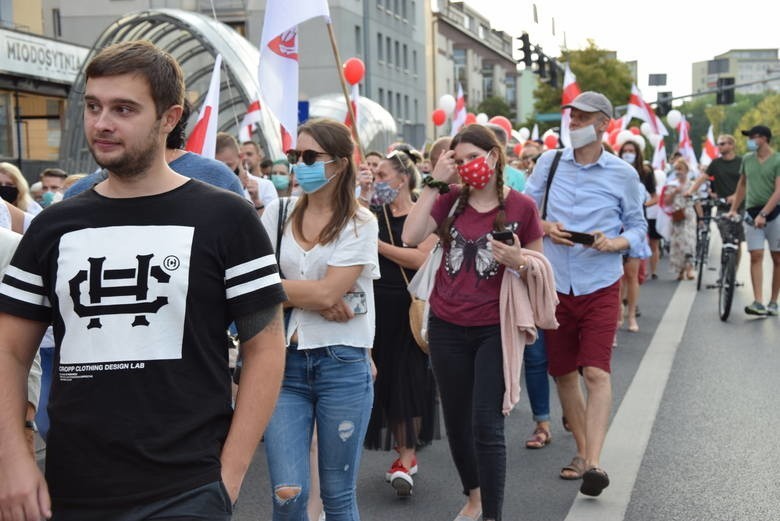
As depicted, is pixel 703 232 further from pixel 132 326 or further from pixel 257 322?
pixel 132 326

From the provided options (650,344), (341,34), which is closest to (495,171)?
(650,344)

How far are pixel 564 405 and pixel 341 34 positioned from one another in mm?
51506

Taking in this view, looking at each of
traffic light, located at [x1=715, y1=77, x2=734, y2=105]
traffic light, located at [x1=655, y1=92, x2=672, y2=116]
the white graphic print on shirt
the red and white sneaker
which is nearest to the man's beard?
the white graphic print on shirt

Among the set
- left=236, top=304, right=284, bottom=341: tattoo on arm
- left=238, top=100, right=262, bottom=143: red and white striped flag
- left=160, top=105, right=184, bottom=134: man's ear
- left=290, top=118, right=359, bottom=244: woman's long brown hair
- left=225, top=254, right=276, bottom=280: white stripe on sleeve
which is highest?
left=238, top=100, right=262, bottom=143: red and white striped flag

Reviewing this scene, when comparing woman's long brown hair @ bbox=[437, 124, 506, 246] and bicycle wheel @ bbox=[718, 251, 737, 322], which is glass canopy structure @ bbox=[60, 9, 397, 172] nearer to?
bicycle wheel @ bbox=[718, 251, 737, 322]

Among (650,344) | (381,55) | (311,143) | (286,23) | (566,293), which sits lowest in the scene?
(650,344)

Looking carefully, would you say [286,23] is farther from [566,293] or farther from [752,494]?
[752,494]

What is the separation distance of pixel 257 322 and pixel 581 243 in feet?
12.6

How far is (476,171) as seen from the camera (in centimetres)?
536

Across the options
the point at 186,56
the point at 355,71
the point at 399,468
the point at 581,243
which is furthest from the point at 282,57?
the point at 186,56

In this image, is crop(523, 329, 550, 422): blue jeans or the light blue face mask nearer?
the light blue face mask

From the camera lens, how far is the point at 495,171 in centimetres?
546

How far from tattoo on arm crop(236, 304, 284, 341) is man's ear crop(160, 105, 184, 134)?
459 millimetres

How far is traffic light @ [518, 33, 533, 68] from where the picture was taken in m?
31.3
